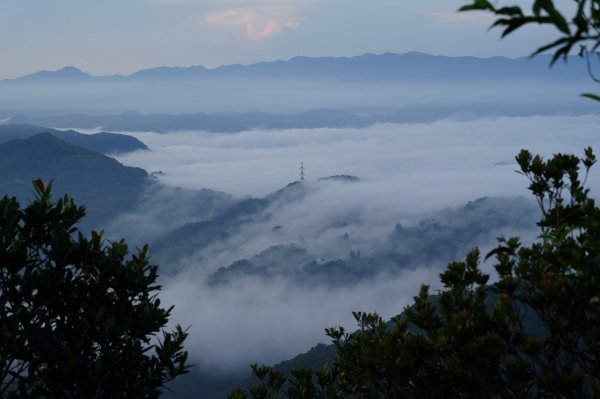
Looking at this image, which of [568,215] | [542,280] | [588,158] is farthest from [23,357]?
[588,158]

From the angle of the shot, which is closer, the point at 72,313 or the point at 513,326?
the point at 513,326

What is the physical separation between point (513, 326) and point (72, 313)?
5257 mm

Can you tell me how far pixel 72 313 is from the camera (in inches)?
309

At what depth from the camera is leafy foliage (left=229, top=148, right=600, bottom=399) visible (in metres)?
6.38

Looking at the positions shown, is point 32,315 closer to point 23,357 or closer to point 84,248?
point 23,357

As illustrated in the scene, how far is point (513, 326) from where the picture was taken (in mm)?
6871

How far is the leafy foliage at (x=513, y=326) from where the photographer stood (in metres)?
6.38

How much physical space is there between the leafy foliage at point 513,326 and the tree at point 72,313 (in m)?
2.86

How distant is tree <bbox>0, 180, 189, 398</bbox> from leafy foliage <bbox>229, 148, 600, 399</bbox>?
2863 millimetres

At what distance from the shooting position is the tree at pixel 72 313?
286 inches

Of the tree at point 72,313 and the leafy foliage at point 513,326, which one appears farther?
the tree at point 72,313

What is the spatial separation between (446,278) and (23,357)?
5122 millimetres

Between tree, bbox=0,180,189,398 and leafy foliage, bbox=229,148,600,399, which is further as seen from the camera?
tree, bbox=0,180,189,398

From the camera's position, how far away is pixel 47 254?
7797mm
